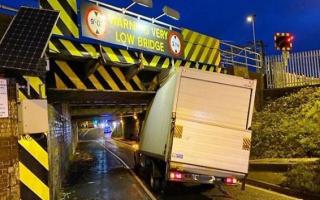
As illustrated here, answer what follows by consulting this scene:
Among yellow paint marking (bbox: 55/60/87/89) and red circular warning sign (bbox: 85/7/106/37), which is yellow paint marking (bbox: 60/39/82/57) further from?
yellow paint marking (bbox: 55/60/87/89)

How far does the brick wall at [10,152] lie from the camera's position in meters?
6.86

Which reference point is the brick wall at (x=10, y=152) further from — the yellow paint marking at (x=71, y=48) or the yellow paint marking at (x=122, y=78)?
the yellow paint marking at (x=122, y=78)

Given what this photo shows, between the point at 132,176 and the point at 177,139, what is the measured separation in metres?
7.97

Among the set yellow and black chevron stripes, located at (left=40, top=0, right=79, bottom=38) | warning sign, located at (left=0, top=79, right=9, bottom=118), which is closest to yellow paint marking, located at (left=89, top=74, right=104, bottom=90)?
yellow and black chevron stripes, located at (left=40, top=0, right=79, bottom=38)

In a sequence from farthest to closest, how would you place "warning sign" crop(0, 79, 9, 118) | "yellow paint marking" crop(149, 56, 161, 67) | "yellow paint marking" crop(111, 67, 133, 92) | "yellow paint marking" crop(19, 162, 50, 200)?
"yellow paint marking" crop(149, 56, 161, 67) < "yellow paint marking" crop(111, 67, 133, 92) < "yellow paint marking" crop(19, 162, 50, 200) < "warning sign" crop(0, 79, 9, 118)

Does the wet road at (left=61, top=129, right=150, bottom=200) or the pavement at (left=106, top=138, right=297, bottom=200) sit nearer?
the pavement at (left=106, top=138, right=297, bottom=200)

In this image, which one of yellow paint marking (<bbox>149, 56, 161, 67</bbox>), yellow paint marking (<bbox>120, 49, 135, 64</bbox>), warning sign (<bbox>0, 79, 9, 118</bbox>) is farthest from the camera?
yellow paint marking (<bbox>149, 56, 161, 67</bbox>)

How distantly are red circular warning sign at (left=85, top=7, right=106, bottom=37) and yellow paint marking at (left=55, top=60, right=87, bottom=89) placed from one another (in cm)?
129

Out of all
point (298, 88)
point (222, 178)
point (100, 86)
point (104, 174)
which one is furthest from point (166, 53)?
point (298, 88)

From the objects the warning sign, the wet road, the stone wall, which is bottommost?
the wet road

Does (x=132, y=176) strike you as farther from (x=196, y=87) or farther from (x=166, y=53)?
(x=196, y=87)

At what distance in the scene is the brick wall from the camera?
6.86 meters

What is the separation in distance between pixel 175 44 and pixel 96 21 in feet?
11.9

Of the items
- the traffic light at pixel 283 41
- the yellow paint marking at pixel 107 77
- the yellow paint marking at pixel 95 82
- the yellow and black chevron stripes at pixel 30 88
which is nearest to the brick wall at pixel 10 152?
the yellow and black chevron stripes at pixel 30 88
